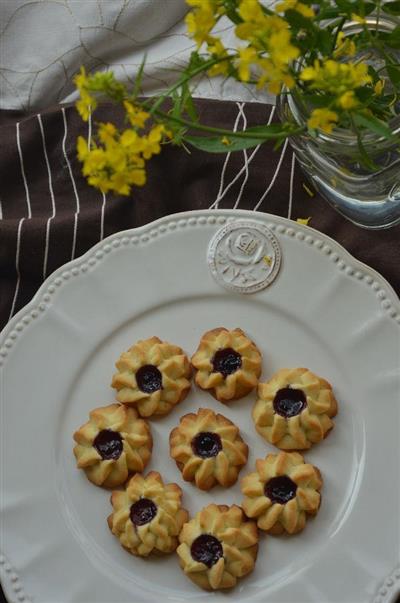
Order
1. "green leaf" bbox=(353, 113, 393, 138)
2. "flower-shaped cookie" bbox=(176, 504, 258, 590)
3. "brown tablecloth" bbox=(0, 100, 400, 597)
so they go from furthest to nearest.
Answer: "brown tablecloth" bbox=(0, 100, 400, 597) → "flower-shaped cookie" bbox=(176, 504, 258, 590) → "green leaf" bbox=(353, 113, 393, 138)

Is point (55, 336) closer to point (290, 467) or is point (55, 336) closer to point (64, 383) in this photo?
point (64, 383)

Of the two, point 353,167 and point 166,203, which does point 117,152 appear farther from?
point 166,203

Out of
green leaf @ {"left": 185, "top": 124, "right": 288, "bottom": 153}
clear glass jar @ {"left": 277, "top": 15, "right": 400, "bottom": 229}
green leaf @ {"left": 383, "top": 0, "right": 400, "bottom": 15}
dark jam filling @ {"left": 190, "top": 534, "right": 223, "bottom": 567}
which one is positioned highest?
green leaf @ {"left": 383, "top": 0, "right": 400, "bottom": 15}

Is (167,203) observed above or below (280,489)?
above

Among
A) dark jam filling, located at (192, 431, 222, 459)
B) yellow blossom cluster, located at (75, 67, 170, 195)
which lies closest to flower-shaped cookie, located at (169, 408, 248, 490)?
dark jam filling, located at (192, 431, 222, 459)

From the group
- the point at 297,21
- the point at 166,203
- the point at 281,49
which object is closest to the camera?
the point at 281,49

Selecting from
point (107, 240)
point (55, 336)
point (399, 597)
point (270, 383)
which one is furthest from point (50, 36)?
point (399, 597)

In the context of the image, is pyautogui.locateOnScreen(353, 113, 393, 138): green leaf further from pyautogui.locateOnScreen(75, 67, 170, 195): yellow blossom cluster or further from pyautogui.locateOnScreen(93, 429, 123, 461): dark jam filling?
pyautogui.locateOnScreen(93, 429, 123, 461): dark jam filling

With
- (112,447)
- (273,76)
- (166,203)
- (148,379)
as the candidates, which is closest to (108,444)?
(112,447)
